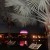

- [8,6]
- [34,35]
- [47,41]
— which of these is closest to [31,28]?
[34,35]

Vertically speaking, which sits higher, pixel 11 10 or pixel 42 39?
pixel 11 10

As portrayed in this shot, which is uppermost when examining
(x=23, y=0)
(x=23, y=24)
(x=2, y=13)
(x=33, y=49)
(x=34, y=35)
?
(x=23, y=0)

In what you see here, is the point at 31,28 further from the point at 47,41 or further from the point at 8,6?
the point at 8,6

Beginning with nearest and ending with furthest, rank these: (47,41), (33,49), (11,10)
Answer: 1. (33,49)
2. (47,41)
3. (11,10)

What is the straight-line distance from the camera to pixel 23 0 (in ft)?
6.97

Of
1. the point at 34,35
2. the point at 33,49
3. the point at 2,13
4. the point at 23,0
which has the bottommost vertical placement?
the point at 33,49

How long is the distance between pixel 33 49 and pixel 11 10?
0.61m

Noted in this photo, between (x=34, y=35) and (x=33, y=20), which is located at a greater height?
(x=33, y=20)

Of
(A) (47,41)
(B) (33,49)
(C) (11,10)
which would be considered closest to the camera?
(B) (33,49)

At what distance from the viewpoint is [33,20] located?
2.13m

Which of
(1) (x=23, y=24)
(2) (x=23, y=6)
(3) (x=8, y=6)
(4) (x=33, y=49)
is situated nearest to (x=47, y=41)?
(4) (x=33, y=49)

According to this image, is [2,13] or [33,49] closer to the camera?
[33,49]

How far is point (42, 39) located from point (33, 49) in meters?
→ 0.23

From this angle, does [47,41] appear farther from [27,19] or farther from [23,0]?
[23,0]
